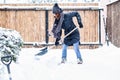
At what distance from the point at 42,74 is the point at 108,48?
14.4 feet

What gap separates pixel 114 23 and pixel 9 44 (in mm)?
6711

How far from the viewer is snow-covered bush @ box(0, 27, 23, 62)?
6.94 m

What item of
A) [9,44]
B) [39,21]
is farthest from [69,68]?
[39,21]

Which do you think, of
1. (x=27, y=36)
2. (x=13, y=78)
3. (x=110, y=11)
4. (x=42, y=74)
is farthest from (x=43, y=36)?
(x=13, y=78)

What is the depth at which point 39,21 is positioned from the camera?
14414 mm

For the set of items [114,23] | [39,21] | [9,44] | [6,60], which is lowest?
[6,60]

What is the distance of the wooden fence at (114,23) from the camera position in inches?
490

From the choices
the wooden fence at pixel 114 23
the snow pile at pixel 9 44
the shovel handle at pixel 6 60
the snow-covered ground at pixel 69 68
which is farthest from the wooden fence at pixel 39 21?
the shovel handle at pixel 6 60

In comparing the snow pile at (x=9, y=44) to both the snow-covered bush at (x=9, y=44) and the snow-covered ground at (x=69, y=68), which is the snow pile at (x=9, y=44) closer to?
the snow-covered bush at (x=9, y=44)

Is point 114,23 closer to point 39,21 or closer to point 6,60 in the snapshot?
point 39,21

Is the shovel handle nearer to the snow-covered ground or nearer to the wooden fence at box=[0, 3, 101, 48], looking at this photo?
the snow-covered ground

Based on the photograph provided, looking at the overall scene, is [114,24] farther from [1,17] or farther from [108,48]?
[1,17]

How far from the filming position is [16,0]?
52.5 feet

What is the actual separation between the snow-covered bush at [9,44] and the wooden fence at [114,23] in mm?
5515
